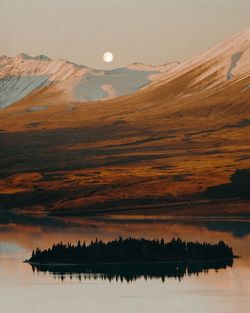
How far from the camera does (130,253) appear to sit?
3863 inches

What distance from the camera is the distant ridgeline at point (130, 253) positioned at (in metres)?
97.8

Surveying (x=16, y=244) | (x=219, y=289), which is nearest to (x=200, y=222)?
(x=16, y=244)

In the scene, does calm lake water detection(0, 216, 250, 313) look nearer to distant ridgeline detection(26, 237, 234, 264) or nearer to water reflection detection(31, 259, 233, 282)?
water reflection detection(31, 259, 233, 282)

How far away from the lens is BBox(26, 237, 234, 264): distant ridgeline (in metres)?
97.8

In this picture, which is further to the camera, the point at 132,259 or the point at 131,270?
the point at 132,259

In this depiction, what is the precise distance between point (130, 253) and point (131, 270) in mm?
3700

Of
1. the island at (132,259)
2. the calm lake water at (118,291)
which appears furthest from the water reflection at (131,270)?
the calm lake water at (118,291)

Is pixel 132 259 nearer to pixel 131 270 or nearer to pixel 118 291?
pixel 131 270

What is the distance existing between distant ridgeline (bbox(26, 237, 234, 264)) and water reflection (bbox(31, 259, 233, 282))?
80cm

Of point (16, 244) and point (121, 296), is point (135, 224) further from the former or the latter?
point (121, 296)

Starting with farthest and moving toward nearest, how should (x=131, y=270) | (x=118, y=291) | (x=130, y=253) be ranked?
(x=130, y=253) → (x=131, y=270) → (x=118, y=291)

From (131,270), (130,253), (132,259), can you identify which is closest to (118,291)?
(131,270)

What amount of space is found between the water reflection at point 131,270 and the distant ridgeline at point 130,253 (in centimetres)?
80

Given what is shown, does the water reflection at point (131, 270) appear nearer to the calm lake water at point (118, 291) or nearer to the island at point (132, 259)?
the island at point (132, 259)
